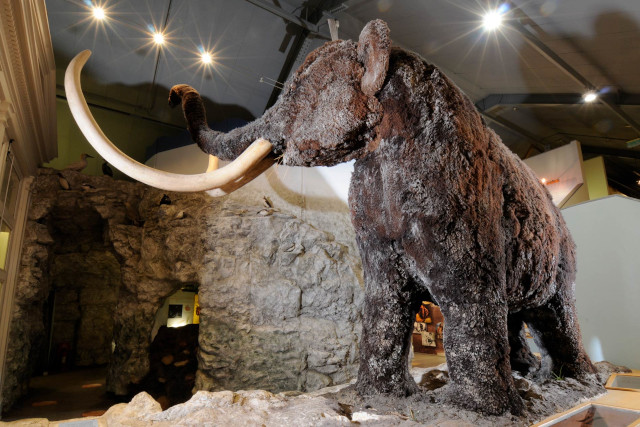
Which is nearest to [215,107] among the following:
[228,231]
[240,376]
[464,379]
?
[228,231]

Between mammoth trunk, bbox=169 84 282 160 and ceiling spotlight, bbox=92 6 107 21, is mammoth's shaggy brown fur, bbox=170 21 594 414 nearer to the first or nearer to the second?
mammoth trunk, bbox=169 84 282 160

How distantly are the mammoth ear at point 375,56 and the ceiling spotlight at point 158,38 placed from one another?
3.55 metres

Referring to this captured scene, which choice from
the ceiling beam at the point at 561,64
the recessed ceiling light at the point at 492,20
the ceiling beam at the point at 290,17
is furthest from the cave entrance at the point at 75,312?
the ceiling beam at the point at 561,64

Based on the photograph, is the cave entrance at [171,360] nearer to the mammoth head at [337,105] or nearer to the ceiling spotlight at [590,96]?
the mammoth head at [337,105]

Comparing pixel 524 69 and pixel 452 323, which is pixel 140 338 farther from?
pixel 524 69

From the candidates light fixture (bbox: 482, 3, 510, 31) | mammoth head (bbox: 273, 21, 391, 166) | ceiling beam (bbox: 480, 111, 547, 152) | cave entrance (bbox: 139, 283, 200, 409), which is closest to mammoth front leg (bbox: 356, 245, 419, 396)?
mammoth head (bbox: 273, 21, 391, 166)

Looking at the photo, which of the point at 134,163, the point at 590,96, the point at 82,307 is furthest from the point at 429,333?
the point at 82,307

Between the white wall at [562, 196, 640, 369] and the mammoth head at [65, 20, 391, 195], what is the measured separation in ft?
10.1

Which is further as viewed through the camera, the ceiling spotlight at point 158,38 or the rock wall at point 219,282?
the rock wall at point 219,282

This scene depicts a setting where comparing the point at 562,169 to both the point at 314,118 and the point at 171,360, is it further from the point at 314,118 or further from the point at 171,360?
the point at 171,360

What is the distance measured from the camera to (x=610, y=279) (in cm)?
332

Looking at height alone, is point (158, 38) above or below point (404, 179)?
above

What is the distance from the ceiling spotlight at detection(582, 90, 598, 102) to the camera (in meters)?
4.69

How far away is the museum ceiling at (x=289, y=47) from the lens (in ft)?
12.6
